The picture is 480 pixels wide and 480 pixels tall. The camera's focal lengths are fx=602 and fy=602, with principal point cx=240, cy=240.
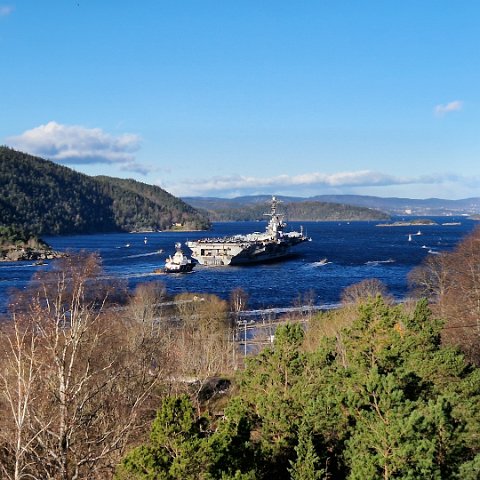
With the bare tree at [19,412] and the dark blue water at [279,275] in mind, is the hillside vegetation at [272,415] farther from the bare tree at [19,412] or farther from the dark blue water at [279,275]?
the dark blue water at [279,275]

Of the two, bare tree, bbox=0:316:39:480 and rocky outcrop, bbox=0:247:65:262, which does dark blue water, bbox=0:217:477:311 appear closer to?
rocky outcrop, bbox=0:247:65:262

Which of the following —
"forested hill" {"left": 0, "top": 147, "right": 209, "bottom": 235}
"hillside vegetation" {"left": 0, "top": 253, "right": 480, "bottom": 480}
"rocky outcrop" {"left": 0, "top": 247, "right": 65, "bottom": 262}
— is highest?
"forested hill" {"left": 0, "top": 147, "right": 209, "bottom": 235}

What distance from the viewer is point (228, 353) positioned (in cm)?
2569

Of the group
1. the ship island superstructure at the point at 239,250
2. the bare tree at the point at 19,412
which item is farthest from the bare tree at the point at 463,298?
the ship island superstructure at the point at 239,250

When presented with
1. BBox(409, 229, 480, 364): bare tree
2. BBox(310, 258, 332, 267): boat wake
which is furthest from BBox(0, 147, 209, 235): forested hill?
BBox(409, 229, 480, 364): bare tree

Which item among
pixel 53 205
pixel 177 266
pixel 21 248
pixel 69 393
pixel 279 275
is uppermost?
pixel 53 205

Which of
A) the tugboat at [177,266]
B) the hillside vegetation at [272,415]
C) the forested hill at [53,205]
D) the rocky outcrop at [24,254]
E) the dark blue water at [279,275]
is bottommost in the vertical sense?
the dark blue water at [279,275]

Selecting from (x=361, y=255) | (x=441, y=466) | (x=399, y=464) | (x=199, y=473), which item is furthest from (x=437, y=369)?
(x=361, y=255)

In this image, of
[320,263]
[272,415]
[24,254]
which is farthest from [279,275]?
[272,415]

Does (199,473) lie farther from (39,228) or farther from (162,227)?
(162,227)

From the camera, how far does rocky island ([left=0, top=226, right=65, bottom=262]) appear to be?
86.9 m

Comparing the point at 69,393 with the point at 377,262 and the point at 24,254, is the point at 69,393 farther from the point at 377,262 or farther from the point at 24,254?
the point at 24,254

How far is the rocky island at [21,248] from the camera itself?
285 feet

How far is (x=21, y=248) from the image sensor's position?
9081 cm
